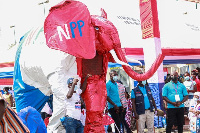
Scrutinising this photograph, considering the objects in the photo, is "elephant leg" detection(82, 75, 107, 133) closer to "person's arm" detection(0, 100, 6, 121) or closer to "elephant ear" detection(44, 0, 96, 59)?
"elephant ear" detection(44, 0, 96, 59)

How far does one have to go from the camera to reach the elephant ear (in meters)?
3.50

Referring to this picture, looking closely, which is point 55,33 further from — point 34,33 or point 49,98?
point 49,98

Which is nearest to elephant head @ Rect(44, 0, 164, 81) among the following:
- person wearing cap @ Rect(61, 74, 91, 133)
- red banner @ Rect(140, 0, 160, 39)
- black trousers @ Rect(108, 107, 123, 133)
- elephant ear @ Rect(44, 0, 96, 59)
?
elephant ear @ Rect(44, 0, 96, 59)

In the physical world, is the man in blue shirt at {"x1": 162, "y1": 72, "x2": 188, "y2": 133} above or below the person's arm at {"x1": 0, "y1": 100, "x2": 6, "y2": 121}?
below

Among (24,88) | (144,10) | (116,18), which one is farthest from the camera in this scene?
(116,18)

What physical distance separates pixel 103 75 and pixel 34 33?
107 centimetres

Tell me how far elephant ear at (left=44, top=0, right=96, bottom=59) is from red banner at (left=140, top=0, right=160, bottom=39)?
13.0ft

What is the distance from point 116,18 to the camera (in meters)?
9.29

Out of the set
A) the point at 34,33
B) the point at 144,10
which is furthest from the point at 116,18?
the point at 34,33

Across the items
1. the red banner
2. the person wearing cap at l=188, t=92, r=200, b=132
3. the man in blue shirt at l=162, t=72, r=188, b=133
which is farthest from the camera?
the red banner

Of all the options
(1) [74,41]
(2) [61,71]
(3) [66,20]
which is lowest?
(2) [61,71]

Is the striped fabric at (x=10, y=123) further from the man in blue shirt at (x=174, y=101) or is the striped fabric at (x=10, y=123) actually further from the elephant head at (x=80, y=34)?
the man in blue shirt at (x=174, y=101)

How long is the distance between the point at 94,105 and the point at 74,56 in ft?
1.93

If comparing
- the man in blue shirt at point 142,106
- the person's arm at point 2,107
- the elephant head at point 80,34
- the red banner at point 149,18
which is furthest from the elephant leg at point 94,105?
the red banner at point 149,18
